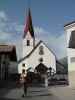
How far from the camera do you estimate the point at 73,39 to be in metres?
32.5

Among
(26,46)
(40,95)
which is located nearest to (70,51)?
(40,95)

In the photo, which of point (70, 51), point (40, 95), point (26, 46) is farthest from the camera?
point (26, 46)

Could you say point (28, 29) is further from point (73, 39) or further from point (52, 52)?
point (73, 39)

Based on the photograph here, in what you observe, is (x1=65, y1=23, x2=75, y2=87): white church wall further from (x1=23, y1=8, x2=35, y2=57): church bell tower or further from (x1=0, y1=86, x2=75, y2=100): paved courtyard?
(x1=23, y1=8, x2=35, y2=57): church bell tower

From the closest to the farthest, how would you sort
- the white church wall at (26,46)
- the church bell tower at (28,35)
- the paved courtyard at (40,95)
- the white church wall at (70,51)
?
the paved courtyard at (40,95) < the white church wall at (70,51) < the white church wall at (26,46) < the church bell tower at (28,35)

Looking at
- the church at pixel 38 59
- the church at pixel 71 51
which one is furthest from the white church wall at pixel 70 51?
the church at pixel 38 59

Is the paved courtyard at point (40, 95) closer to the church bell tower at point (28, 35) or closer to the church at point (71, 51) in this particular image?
the church at point (71, 51)

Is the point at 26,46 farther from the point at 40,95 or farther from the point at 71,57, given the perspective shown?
the point at 40,95

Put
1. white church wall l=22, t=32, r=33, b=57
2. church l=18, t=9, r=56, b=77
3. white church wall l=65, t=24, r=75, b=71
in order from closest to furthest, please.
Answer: white church wall l=65, t=24, r=75, b=71
church l=18, t=9, r=56, b=77
white church wall l=22, t=32, r=33, b=57

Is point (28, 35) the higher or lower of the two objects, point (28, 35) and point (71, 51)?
the higher

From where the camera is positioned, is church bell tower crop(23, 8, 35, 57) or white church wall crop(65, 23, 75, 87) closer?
white church wall crop(65, 23, 75, 87)

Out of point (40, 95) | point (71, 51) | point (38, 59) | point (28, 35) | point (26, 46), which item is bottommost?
point (40, 95)

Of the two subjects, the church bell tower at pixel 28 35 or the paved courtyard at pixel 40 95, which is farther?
the church bell tower at pixel 28 35


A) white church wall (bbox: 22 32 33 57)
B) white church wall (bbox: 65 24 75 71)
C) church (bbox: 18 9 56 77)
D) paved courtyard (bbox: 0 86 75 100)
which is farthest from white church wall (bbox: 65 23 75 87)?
white church wall (bbox: 22 32 33 57)
